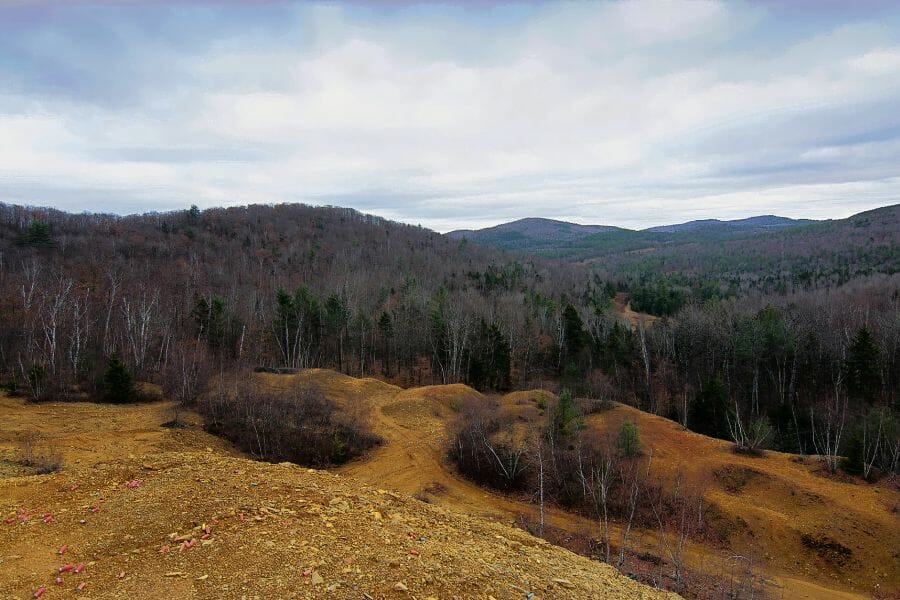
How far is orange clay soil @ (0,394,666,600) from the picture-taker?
605 cm

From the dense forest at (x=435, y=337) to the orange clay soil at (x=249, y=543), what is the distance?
15.3m

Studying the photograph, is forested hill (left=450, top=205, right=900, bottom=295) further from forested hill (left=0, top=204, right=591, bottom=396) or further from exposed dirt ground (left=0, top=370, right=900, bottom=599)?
exposed dirt ground (left=0, top=370, right=900, bottom=599)

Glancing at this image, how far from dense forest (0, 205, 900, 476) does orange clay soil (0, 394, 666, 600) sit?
1527 cm

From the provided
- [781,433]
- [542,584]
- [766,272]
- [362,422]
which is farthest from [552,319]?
[766,272]

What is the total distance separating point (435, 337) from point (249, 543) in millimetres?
37767

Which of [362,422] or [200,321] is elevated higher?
[200,321]

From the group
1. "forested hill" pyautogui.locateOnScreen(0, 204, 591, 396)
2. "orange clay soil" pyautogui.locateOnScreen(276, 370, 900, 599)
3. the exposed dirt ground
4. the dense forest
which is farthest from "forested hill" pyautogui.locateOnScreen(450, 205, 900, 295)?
the exposed dirt ground

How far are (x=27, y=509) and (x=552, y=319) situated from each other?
166 ft

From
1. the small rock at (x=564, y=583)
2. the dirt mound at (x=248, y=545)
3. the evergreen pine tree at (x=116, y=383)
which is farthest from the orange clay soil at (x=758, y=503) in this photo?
the evergreen pine tree at (x=116, y=383)

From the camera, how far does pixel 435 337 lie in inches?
1756

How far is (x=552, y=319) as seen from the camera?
54688 mm

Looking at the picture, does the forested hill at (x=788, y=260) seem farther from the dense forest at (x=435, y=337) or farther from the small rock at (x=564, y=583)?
the small rock at (x=564, y=583)

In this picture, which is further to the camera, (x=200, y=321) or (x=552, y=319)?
(x=552, y=319)

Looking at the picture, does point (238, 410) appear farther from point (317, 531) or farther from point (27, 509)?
point (317, 531)
